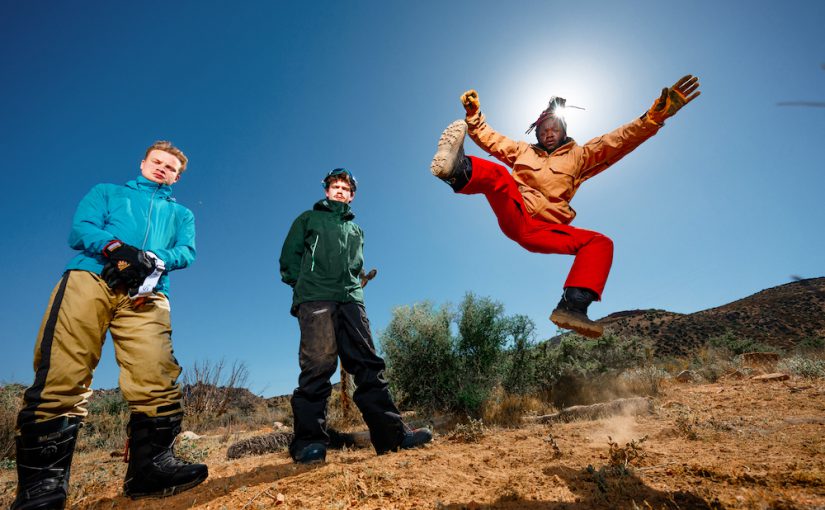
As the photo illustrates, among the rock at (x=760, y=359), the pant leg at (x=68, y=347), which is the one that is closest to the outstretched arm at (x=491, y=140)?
the pant leg at (x=68, y=347)

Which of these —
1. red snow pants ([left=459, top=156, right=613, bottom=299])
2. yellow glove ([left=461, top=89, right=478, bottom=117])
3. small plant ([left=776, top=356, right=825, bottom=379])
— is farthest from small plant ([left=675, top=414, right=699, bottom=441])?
small plant ([left=776, top=356, right=825, bottom=379])

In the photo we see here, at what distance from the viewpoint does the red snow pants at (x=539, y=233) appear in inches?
101

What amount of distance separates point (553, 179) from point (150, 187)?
325 cm

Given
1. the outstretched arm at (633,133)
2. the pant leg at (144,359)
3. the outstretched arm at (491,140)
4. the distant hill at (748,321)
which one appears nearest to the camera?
the pant leg at (144,359)

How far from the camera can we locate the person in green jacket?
3.19 meters

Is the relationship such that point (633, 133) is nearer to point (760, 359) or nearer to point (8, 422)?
point (8, 422)

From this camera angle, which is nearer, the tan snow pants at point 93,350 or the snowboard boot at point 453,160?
the tan snow pants at point 93,350

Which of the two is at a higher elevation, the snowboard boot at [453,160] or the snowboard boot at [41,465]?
the snowboard boot at [453,160]

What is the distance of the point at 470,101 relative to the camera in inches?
123

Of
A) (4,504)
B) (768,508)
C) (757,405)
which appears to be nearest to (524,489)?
(768,508)

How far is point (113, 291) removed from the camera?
258 cm

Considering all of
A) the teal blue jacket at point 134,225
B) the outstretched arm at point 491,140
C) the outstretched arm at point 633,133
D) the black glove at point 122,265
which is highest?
the outstretched arm at point 491,140

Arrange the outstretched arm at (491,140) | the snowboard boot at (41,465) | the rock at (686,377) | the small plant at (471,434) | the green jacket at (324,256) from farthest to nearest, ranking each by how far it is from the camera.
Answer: the rock at (686,377), the small plant at (471,434), the green jacket at (324,256), the outstretched arm at (491,140), the snowboard boot at (41,465)

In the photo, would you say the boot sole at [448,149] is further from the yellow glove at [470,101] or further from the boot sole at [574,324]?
the boot sole at [574,324]
